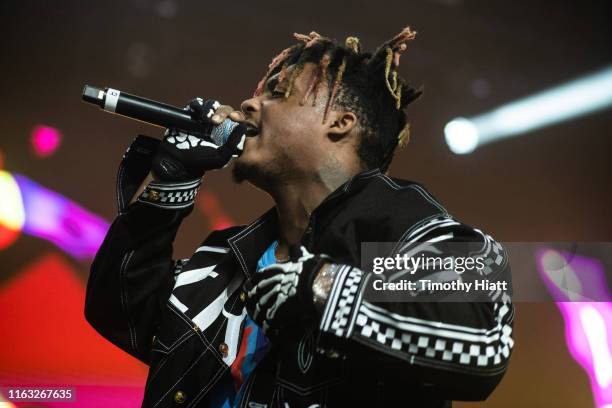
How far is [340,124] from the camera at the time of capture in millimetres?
1373

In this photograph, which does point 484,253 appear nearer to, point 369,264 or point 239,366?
point 369,264

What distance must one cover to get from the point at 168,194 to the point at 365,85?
50cm

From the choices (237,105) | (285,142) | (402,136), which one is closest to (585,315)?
(402,136)

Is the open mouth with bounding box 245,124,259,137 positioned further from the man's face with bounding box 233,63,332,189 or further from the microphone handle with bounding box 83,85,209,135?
the microphone handle with bounding box 83,85,209,135

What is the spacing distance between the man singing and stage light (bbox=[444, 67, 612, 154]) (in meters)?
1.04

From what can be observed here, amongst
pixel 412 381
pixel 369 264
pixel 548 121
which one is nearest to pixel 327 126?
pixel 369 264

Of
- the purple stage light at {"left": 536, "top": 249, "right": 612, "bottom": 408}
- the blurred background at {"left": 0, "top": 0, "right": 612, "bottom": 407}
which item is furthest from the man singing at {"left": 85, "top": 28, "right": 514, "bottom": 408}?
the purple stage light at {"left": 536, "top": 249, "right": 612, "bottom": 408}

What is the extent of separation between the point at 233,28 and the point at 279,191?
47.8 inches

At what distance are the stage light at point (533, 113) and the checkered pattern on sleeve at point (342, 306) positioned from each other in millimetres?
1666

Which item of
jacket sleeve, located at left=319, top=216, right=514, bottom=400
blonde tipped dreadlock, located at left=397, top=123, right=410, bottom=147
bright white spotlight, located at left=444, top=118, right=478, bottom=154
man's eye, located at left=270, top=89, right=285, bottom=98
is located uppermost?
bright white spotlight, located at left=444, top=118, right=478, bottom=154

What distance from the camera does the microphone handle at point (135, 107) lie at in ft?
3.96

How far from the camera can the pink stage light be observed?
7.08 feet

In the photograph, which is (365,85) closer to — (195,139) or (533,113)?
(195,139)

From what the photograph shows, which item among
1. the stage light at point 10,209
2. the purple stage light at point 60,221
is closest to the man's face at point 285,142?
the purple stage light at point 60,221
